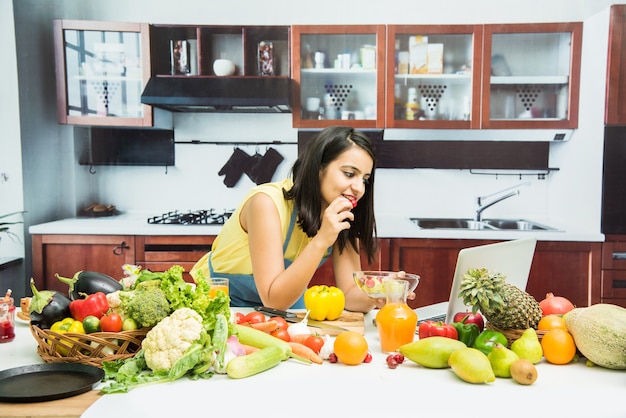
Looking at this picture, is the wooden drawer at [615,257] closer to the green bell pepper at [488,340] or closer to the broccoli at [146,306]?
the green bell pepper at [488,340]

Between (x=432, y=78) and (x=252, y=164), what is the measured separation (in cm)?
128

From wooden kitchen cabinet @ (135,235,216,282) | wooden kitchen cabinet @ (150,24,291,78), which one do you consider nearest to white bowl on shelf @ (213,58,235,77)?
wooden kitchen cabinet @ (150,24,291,78)

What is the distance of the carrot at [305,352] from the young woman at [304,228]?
39 cm

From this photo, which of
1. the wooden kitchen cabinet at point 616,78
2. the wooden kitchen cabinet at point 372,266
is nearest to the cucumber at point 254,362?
the wooden kitchen cabinet at point 372,266

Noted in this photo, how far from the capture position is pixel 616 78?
3133 millimetres

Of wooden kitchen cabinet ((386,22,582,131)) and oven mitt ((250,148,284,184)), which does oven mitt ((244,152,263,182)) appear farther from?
wooden kitchen cabinet ((386,22,582,131))

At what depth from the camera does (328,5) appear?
3.54 metres

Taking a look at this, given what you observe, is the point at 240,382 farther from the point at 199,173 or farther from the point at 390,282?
the point at 199,173

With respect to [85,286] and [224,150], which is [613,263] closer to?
[224,150]

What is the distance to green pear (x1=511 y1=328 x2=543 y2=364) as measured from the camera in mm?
1210

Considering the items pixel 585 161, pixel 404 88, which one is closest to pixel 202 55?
pixel 404 88

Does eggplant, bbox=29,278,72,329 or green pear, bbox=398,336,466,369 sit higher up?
eggplant, bbox=29,278,72,329

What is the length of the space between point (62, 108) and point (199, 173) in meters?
0.92

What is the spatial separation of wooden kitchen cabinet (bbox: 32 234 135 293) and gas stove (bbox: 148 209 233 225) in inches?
9.5
